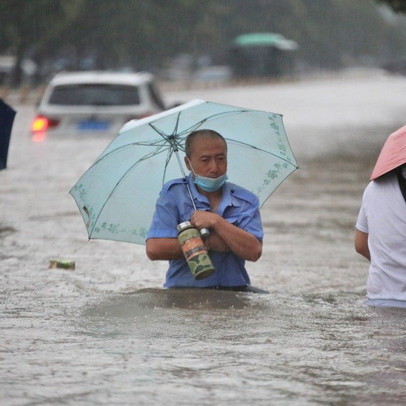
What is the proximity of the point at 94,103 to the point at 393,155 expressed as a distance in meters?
13.7

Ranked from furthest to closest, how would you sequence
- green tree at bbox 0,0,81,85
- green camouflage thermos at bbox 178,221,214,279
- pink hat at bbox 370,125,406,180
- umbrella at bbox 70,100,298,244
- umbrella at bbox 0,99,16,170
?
green tree at bbox 0,0,81,85, umbrella at bbox 0,99,16,170, umbrella at bbox 70,100,298,244, green camouflage thermos at bbox 178,221,214,279, pink hat at bbox 370,125,406,180

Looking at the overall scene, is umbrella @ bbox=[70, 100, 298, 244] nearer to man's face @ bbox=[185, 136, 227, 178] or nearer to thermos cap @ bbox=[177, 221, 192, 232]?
man's face @ bbox=[185, 136, 227, 178]

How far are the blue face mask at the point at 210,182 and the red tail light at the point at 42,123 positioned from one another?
44.6ft

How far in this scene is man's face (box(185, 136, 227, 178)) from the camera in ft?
21.6

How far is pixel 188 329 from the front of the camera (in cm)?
616

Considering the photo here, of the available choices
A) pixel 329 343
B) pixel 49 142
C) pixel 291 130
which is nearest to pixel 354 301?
pixel 329 343

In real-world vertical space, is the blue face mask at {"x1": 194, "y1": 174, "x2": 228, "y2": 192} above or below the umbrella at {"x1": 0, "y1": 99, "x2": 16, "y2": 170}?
below

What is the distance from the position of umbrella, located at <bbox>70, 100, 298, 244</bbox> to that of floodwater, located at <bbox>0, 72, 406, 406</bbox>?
0.49 meters

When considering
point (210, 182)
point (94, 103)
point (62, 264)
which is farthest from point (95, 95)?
point (210, 182)

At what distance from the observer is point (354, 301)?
7801mm

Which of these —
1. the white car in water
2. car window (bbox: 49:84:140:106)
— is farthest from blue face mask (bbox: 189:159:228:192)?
car window (bbox: 49:84:140:106)

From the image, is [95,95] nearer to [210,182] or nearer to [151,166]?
[151,166]

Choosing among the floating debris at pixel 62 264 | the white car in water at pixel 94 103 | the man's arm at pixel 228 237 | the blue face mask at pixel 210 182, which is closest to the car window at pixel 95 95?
the white car in water at pixel 94 103

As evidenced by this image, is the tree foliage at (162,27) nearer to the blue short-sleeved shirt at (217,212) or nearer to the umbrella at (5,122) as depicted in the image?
the umbrella at (5,122)
